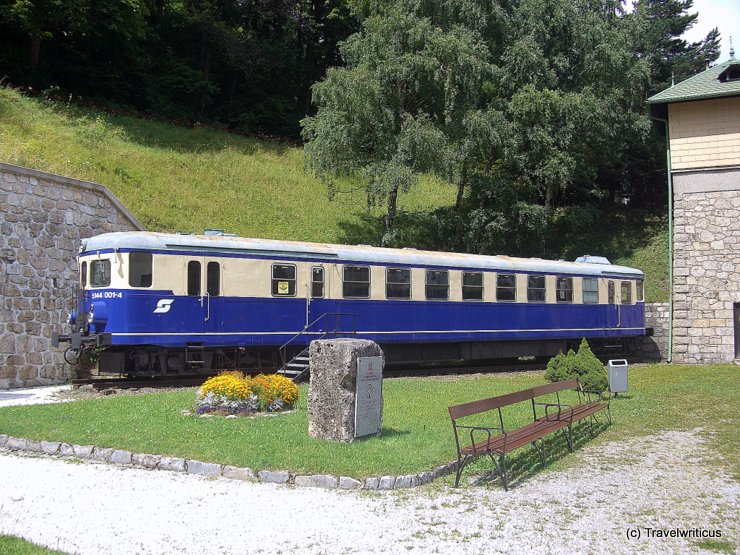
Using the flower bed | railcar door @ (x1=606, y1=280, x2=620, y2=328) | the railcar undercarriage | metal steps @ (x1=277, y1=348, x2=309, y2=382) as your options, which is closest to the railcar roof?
railcar door @ (x1=606, y1=280, x2=620, y2=328)

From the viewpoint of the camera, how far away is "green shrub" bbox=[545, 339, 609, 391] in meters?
14.7

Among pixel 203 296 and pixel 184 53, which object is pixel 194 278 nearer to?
pixel 203 296

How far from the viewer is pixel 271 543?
605cm

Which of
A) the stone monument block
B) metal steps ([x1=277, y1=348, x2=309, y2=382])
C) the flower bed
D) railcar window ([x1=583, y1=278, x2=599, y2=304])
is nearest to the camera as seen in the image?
the stone monument block

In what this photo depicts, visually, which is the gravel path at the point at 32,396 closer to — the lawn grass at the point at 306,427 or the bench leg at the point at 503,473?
the lawn grass at the point at 306,427

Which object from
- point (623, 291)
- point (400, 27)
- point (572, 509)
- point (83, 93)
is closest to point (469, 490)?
point (572, 509)

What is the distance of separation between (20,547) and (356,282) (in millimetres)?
13052

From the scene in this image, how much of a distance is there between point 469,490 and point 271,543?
2682 millimetres

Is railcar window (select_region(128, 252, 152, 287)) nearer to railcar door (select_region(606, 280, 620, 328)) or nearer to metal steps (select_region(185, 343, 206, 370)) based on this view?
metal steps (select_region(185, 343, 206, 370))

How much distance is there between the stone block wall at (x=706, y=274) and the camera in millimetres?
23828

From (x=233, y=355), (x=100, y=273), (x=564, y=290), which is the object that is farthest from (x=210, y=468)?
(x=564, y=290)

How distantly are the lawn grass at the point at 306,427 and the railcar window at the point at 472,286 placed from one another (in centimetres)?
502

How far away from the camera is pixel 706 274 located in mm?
24156

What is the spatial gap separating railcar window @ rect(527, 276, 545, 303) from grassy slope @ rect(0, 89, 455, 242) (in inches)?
410
